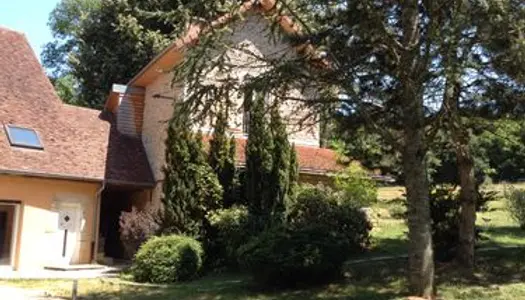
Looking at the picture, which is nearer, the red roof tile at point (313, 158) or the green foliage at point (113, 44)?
the red roof tile at point (313, 158)

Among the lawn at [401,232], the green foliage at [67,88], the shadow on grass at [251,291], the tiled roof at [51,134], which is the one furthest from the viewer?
the green foliage at [67,88]

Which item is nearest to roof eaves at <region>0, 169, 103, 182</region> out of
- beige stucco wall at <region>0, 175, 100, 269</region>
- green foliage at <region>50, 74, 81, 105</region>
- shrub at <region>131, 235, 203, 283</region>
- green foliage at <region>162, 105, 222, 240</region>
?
beige stucco wall at <region>0, 175, 100, 269</region>

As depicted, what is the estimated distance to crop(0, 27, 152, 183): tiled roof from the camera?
20.0 meters

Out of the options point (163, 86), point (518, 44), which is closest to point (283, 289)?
point (518, 44)

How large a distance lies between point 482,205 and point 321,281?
14.9 feet

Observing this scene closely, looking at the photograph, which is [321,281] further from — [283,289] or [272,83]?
[272,83]

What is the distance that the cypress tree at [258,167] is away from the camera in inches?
741

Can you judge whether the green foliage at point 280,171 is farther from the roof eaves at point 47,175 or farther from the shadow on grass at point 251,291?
the roof eaves at point 47,175

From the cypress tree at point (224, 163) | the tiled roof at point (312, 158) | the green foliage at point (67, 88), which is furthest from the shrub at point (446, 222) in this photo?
the green foliage at point (67, 88)

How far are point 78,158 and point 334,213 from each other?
911 centimetres

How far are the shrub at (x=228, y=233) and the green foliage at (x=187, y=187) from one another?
0.54 metres

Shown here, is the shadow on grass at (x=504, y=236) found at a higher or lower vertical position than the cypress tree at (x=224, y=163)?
lower

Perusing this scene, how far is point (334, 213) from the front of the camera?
59.3ft

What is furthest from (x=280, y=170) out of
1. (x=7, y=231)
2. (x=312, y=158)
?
(x=7, y=231)
